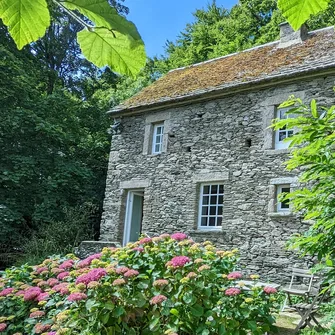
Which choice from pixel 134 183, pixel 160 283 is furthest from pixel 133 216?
pixel 160 283

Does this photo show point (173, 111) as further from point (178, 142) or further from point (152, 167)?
point (152, 167)

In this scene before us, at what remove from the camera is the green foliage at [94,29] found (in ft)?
1.96

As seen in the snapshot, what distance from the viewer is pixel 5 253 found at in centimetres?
1225

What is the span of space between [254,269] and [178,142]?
412cm

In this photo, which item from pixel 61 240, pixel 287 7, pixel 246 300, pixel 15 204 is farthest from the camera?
pixel 15 204

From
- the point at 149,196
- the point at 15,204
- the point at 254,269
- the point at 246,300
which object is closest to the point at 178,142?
the point at 149,196

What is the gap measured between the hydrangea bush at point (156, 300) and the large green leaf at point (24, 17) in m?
2.95

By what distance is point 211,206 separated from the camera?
9.88m

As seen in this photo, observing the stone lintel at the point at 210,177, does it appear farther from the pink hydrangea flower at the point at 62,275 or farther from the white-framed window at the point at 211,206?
the pink hydrangea flower at the point at 62,275

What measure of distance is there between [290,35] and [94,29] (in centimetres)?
1208

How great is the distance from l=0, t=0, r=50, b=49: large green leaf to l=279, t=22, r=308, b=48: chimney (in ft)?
38.3

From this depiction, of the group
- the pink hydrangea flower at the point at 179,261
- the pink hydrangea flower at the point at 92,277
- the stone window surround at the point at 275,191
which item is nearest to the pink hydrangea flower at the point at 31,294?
the pink hydrangea flower at the point at 92,277

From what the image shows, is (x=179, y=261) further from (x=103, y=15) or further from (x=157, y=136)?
(x=157, y=136)

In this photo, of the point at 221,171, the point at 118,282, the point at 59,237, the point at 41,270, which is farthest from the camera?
the point at 59,237
